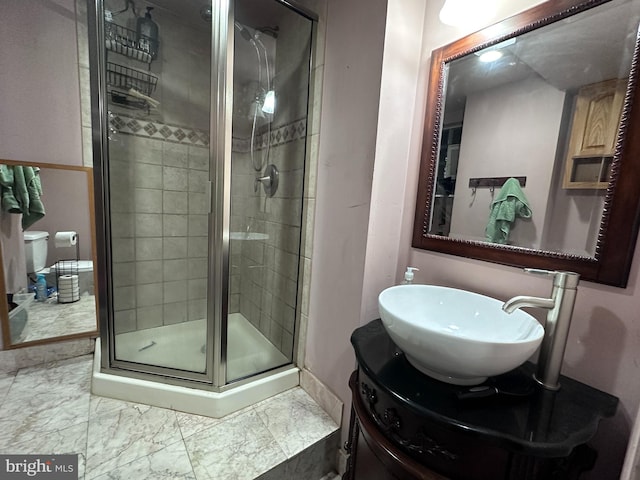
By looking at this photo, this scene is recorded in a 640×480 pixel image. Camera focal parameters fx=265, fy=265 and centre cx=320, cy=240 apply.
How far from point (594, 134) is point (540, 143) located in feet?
0.37

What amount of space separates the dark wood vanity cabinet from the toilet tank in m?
1.84

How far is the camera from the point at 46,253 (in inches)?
59.1

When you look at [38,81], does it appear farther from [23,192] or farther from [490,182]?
[490,182]

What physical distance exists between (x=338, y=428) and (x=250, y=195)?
1.29 m

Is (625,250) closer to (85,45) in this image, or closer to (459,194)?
(459,194)

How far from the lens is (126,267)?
1614 millimetres

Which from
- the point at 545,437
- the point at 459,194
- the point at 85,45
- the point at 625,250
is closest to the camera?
the point at 545,437

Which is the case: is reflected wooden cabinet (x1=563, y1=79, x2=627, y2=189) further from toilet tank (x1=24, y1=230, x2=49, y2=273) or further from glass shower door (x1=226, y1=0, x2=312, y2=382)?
toilet tank (x1=24, y1=230, x2=49, y2=273)

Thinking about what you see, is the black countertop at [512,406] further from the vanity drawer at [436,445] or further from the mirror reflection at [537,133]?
the mirror reflection at [537,133]

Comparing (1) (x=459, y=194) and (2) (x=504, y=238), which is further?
(1) (x=459, y=194)

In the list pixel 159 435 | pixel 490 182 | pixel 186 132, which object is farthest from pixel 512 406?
pixel 186 132

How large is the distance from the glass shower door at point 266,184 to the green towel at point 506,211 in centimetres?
91

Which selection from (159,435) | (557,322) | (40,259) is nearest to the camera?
(557,322)

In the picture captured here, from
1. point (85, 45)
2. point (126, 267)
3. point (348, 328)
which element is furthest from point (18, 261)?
point (348, 328)
